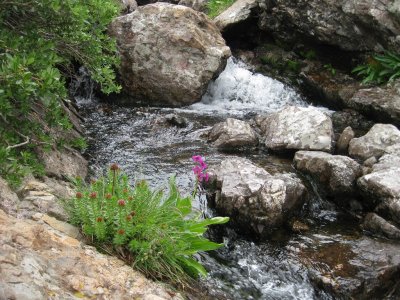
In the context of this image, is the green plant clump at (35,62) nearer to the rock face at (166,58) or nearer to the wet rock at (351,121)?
the rock face at (166,58)

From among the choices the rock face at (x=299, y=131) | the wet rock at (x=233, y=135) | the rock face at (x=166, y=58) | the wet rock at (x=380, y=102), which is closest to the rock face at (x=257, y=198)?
the rock face at (x=299, y=131)

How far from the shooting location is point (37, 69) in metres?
4.26

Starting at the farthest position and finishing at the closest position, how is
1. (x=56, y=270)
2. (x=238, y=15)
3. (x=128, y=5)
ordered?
(x=128, y=5) → (x=238, y=15) → (x=56, y=270)

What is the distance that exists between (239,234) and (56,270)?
9.73 feet

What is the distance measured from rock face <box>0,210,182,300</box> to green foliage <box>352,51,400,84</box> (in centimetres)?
803

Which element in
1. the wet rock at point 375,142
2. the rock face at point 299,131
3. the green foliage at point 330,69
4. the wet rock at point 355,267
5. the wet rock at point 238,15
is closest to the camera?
the wet rock at point 355,267

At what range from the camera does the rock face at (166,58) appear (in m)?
10.2

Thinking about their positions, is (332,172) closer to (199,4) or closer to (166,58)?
(166,58)

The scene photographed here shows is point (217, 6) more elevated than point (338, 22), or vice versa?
point (338, 22)

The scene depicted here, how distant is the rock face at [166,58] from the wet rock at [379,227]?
543 centimetres

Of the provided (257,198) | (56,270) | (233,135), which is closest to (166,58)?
(233,135)

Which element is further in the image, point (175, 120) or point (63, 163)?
point (175, 120)

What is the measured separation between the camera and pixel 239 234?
5.67m

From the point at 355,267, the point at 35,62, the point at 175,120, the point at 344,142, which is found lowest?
the point at 175,120
